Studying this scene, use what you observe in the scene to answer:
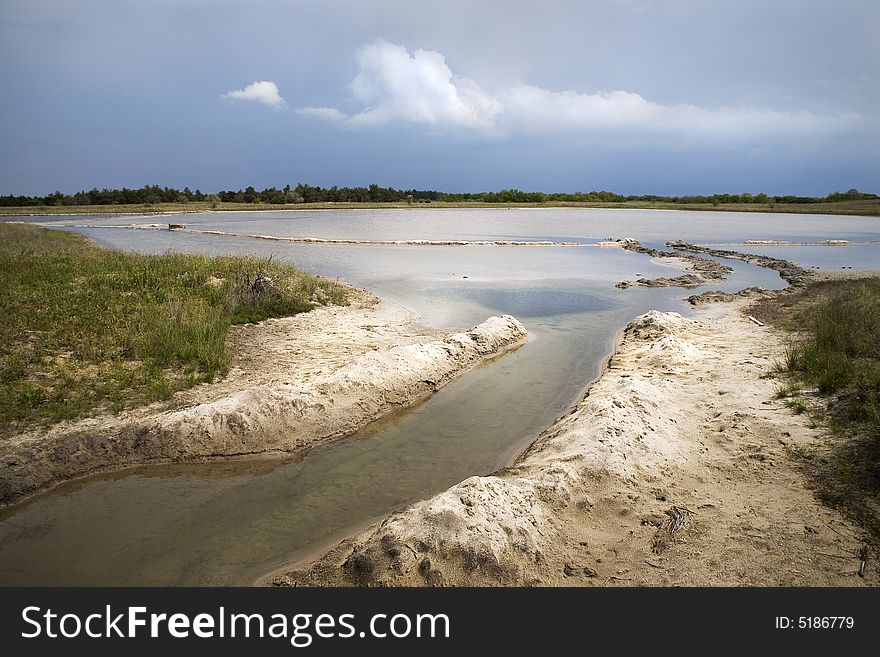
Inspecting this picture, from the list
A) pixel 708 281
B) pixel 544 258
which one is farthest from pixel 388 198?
pixel 708 281

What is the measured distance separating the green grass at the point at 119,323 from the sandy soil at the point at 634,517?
4.67m

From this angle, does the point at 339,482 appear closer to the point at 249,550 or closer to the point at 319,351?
the point at 249,550

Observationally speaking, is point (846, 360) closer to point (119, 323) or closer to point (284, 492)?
point (284, 492)

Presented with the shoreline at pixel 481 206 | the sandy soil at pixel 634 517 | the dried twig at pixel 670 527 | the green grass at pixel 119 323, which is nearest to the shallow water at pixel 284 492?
the sandy soil at pixel 634 517

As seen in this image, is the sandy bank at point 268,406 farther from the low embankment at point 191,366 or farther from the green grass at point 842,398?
the green grass at point 842,398

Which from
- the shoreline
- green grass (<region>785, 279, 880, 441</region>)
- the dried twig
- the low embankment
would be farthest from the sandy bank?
the shoreline

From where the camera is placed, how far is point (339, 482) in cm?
629

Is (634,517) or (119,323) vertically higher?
(119,323)

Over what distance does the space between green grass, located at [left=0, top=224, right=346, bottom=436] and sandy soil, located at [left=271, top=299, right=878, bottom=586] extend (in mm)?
4671

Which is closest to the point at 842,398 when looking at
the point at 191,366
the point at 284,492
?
the point at 284,492

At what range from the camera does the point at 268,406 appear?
727 centimetres

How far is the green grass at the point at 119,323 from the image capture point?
7484 mm

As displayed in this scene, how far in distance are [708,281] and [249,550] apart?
20.9 meters

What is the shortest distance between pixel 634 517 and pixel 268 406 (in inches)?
184
